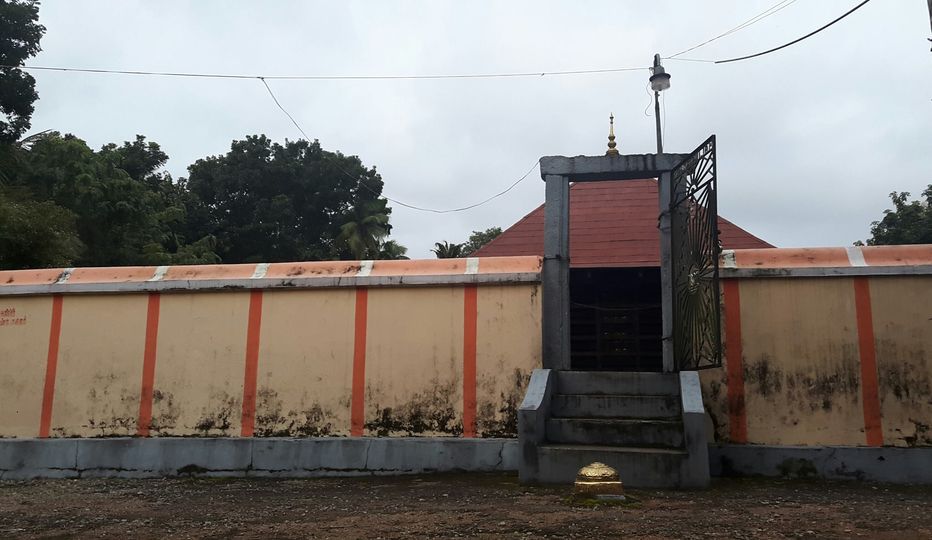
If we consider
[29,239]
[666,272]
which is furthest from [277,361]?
[29,239]

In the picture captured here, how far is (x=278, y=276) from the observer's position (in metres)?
8.21

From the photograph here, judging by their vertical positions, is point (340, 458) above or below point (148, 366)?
below

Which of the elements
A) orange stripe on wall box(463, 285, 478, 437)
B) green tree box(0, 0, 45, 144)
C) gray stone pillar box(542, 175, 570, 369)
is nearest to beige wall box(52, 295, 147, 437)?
orange stripe on wall box(463, 285, 478, 437)

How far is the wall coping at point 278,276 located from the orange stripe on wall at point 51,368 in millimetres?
224

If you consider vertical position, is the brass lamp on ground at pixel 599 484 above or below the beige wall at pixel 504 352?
below

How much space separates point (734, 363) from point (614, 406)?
140cm

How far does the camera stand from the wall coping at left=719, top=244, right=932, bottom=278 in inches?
278

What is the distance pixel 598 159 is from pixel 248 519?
5.19 m

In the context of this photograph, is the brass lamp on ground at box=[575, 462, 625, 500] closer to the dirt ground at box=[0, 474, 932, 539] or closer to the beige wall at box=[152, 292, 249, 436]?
the dirt ground at box=[0, 474, 932, 539]

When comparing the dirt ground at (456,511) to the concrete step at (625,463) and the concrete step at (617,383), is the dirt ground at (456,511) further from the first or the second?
the concrete step at (617,383)

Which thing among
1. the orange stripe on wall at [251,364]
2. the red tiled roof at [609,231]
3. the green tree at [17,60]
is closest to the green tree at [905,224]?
the red tiled roof at [609,231]

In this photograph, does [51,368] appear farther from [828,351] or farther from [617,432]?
[828,351]

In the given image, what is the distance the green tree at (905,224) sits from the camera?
21.5 m

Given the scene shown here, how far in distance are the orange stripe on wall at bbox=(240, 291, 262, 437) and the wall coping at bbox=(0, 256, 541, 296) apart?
24cm
